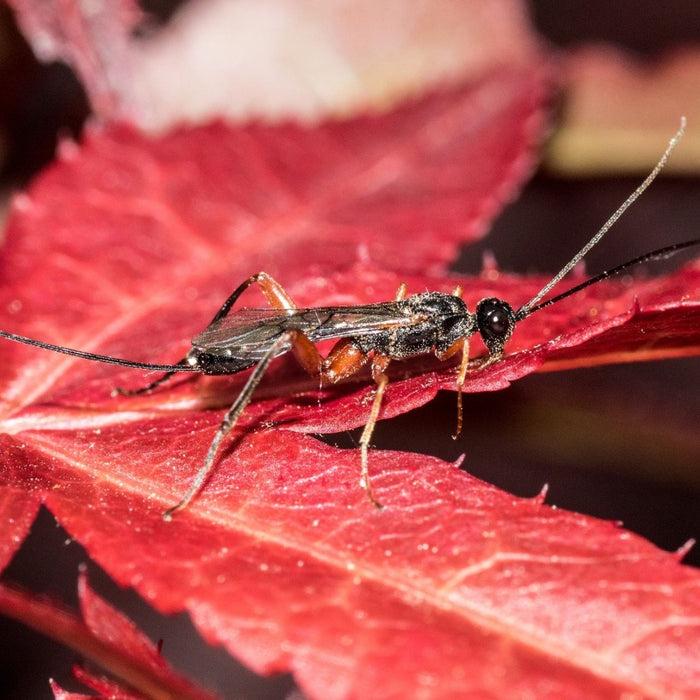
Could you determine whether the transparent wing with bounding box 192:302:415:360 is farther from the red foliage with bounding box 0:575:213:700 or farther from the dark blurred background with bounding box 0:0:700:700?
the red foliage with bounding box 0:575:213:700

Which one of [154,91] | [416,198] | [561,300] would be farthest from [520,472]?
[154,91]

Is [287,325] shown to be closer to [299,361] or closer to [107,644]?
[299,361]

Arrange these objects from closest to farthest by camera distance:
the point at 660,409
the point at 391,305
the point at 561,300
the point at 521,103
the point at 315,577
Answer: the point at 315,577 → the point at 561,300 → the point at 391,305 → the point at 660,409 → the point at 521,103

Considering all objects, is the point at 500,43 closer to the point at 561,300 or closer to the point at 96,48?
the point at 96,48

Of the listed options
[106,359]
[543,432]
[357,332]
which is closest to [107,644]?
[106,359]

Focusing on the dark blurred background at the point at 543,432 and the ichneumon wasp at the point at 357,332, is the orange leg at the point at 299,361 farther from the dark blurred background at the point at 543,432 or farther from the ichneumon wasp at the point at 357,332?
the dark blurred background at the point at 543,432

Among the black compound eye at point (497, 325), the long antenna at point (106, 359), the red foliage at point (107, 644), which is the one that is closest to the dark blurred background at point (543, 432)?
the black compound eye at point (497, 325)

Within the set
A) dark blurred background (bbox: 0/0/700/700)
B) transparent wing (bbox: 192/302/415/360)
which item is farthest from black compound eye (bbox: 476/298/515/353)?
dark blurred background (bbox: 0/0/700/700)
